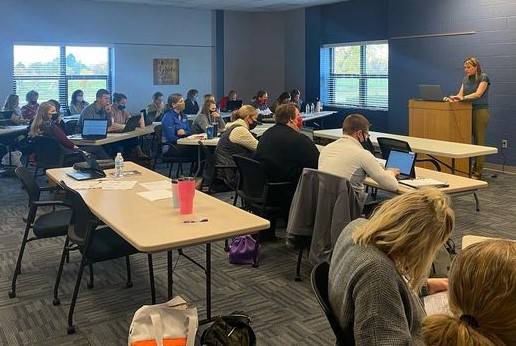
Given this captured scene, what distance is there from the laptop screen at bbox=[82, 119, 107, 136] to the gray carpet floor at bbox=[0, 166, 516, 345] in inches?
82.9

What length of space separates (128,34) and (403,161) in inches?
316

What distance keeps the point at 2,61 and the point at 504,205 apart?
831cm

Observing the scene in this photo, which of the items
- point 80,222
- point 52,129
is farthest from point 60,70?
point 80,222

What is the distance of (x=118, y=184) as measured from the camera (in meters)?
3.84

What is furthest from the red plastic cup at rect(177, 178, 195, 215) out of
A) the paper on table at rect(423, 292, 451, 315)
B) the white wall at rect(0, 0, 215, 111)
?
the white wall at rect(0, 0, 215, 111)

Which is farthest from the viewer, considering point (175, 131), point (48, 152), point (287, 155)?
point (175, 131)

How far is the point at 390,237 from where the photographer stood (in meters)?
1.67

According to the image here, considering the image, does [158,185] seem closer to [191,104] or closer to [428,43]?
[428,43]

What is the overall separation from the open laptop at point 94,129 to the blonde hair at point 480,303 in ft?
20.5

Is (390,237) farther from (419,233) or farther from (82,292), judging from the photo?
(82,292)

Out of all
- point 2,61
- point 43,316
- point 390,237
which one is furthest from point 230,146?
point 2,61

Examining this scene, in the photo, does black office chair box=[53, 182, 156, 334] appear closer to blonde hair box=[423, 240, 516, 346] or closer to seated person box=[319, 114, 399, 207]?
seated person box=[319, 114, 399, 207]

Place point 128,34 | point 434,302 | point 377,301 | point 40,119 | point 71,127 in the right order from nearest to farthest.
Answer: point 377,301, point 434,302, point 40,119, point 71,127, point 128,34

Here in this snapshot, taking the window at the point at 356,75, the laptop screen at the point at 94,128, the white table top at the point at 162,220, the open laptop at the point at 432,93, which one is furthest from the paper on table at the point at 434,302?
the window at the point at 356,75
